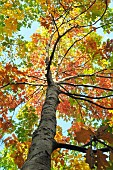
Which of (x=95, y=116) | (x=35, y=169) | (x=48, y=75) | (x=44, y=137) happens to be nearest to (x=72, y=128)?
(x=95, y=116)

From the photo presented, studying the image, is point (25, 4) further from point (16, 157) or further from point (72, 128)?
point (16, 157)

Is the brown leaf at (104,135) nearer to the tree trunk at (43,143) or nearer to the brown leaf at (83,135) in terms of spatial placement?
the brown leaf at (83,135)

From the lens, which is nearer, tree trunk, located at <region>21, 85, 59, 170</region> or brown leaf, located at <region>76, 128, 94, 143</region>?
brown leaf, located at <region>76, 128, 94, 143</region>

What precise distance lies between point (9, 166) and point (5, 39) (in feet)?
12.8

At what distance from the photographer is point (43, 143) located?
7.55ft

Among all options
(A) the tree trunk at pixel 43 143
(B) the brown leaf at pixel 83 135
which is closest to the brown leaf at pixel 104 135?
(B) the brown leaf at pixel 83 135

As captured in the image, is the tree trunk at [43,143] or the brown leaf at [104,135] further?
the tree trunk at [43,143]

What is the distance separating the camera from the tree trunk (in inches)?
76.2

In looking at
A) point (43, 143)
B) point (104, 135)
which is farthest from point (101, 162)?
point (43, 143)

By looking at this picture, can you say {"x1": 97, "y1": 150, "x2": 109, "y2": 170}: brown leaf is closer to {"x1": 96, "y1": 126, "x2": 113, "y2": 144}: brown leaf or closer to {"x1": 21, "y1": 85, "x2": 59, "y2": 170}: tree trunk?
{"x1": 96, "y1": 126, "x2": 113, "y2": 144}: brown leaf

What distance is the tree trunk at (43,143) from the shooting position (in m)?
1.94

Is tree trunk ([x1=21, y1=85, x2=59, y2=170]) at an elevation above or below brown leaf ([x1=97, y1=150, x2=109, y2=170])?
above

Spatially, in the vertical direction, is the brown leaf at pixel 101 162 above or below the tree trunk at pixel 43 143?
below

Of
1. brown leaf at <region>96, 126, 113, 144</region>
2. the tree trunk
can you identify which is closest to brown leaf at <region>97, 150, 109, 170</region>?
brown leaf at <region>96, 126, 113, 144</region>
